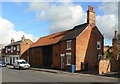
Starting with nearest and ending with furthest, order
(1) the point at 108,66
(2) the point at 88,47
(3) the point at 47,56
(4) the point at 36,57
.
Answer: (1) the point at 108,66, (2) the point at 88,47, (3) the point at 47,56, (4) the point at 36,57

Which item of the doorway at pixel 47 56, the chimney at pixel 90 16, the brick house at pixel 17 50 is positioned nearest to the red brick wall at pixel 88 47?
the chimney at pixel 90 16

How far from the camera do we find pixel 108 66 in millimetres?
24094

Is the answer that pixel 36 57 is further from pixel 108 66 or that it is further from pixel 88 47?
pixel 108 66

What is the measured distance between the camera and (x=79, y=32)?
28812 millimetres

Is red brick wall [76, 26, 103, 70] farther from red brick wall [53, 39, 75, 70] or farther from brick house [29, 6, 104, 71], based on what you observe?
red brick wall [53, 39, 75, 70]

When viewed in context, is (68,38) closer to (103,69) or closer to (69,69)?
(69,69)

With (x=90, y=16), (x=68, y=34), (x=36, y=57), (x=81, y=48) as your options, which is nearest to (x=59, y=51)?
(x=68, y=34)

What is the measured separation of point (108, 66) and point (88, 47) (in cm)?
632

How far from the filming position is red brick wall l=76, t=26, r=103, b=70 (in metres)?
27.9

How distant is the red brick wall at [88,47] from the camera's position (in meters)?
27.9

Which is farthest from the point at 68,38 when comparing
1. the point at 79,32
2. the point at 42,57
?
the point at 42,57

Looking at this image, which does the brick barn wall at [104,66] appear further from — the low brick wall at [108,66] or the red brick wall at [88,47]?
the red brick wall at [88,47]

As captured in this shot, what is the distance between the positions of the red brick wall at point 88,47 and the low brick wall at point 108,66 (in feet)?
15.7

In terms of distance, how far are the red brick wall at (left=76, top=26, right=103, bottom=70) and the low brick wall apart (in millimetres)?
4794
